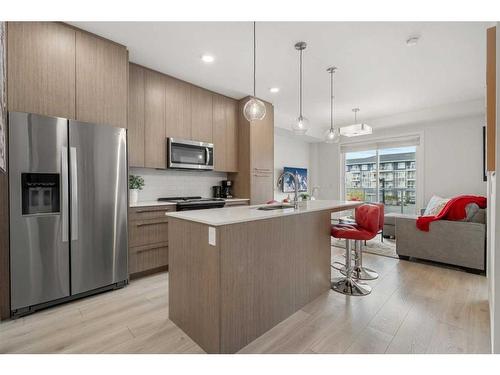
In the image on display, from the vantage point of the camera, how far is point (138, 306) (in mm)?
2238

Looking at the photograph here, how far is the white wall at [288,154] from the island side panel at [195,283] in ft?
14.2

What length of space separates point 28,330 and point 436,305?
3.46m

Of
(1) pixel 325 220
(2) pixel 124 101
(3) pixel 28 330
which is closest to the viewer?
(3) pixel 28 330

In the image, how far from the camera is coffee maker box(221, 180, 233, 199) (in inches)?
169

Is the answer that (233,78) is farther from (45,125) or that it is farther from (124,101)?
(45,125)

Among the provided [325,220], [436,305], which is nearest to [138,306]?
[325,220]

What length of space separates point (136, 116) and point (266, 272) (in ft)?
8.38

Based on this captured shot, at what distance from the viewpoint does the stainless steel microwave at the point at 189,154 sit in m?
3.39

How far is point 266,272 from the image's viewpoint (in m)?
1.81

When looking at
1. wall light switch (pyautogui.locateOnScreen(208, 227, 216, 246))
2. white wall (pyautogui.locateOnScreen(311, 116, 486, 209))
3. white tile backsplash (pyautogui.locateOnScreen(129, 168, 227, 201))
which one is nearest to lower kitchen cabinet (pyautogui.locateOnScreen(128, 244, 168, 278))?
white tile backsplash (pyautogui.locateOnScreen(129, 168, 227, 201))

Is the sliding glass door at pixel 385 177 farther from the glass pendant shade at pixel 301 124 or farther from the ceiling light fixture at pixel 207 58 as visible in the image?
the ceiling light fixture at pixel 207 58

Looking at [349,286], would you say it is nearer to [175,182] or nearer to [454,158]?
[175,182]

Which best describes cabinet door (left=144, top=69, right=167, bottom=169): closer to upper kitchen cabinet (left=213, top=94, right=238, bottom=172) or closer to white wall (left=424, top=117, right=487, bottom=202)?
upper kitchen cabinet (left=213, top=94, right=238, bottom=172)

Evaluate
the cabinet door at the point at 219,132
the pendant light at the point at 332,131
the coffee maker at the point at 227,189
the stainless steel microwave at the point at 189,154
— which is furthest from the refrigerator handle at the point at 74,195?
the pendant light at the point at 332,131
